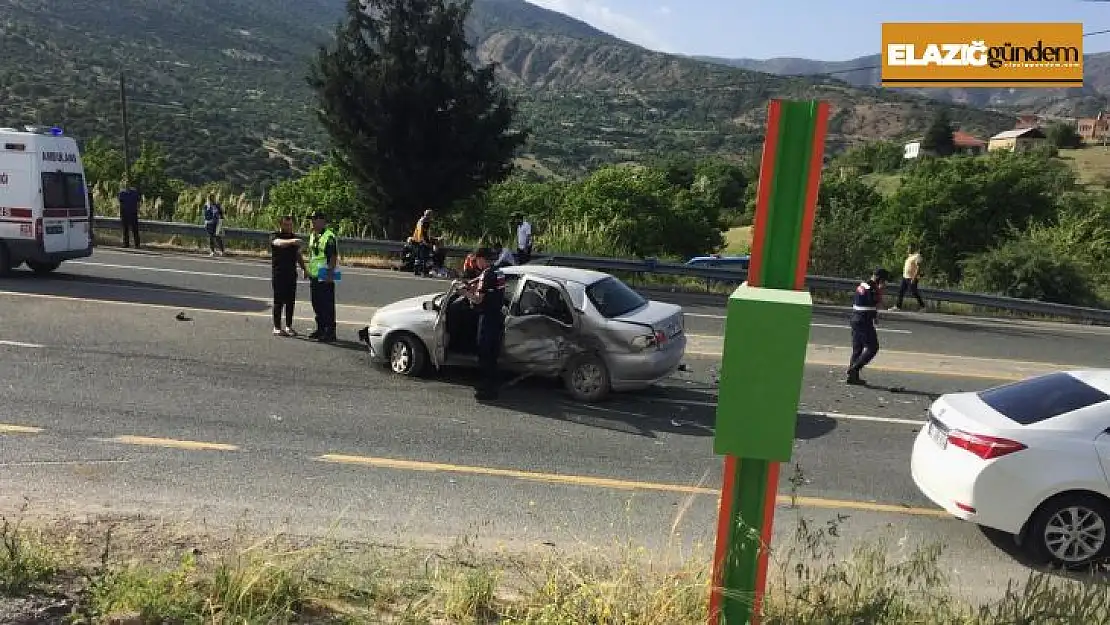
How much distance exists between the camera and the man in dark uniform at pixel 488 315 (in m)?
9.77

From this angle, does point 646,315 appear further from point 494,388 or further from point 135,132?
point 135,132

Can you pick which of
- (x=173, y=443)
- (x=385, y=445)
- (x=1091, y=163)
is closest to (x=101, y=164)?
(x=173, y=443)

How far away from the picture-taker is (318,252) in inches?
479

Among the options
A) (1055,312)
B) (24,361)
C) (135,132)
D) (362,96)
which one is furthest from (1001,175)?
→ (24,361)

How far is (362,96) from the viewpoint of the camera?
947 inches

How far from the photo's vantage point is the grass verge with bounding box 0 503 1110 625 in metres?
4.15

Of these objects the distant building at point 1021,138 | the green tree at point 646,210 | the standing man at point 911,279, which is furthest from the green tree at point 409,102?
the distant building at point 1021,138

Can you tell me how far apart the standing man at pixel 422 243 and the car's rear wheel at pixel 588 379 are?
33.2ft

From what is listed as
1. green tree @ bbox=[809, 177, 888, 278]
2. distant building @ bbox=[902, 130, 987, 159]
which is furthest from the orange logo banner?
distant building @ bbox=[902, 130, 987, 159]

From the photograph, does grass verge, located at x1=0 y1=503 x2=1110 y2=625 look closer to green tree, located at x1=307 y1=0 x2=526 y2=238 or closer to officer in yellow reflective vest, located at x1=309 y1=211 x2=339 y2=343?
officer in yellow reflective vest, located at x1=309 y1=211 x2=339 y2=343

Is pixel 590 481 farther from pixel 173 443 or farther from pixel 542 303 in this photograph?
pixel 173 443

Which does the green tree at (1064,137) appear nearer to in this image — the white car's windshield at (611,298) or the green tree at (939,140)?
the green tree at (939,140)

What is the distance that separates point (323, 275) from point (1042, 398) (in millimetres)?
8885

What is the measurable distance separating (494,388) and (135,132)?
5671 centimetres
